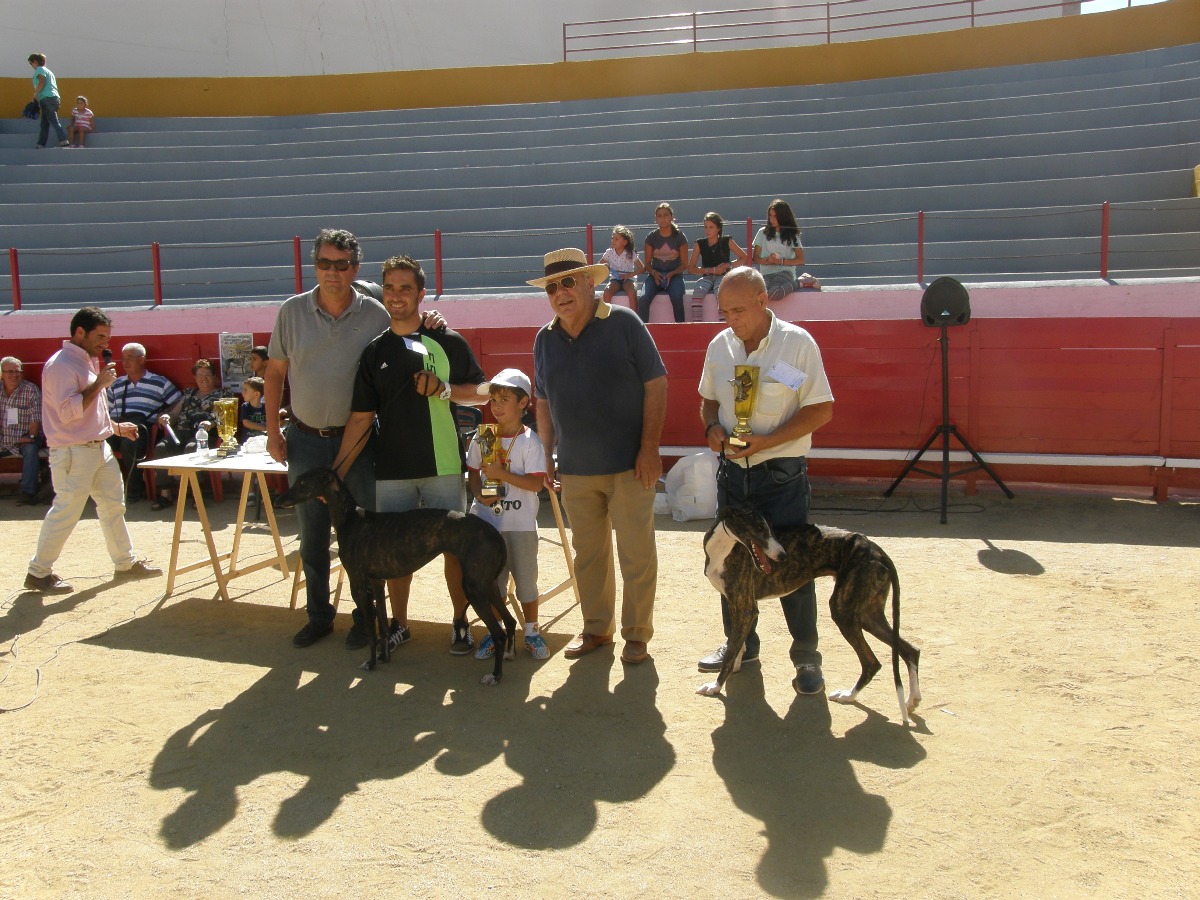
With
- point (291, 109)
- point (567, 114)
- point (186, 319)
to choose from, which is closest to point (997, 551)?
point (186, 319)

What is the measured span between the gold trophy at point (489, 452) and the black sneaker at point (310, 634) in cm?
122

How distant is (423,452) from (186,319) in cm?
972

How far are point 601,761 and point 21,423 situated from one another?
8530 millimetres

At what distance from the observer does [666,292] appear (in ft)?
36.0

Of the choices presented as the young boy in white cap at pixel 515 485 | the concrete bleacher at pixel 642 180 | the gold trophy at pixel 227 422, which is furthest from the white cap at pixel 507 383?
the concrete bleacher at pixel 642 180

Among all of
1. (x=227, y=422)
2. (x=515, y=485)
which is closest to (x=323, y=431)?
(x=515, y=485)

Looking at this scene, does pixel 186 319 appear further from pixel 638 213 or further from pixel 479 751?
pixel 479 751

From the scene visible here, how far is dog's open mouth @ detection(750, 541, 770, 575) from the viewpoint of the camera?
13.0ft

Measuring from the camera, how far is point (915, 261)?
1278 cm

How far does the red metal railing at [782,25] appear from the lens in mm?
18656

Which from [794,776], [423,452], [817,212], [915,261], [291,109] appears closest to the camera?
[794,776]

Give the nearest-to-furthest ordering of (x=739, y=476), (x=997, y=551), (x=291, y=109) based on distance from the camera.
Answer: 1. (x=739, y=476)
2. (x=997, y=551)
3. (x=291, y=109)

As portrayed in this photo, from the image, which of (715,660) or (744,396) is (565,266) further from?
(715,660)

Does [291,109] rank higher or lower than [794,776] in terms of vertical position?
higher
